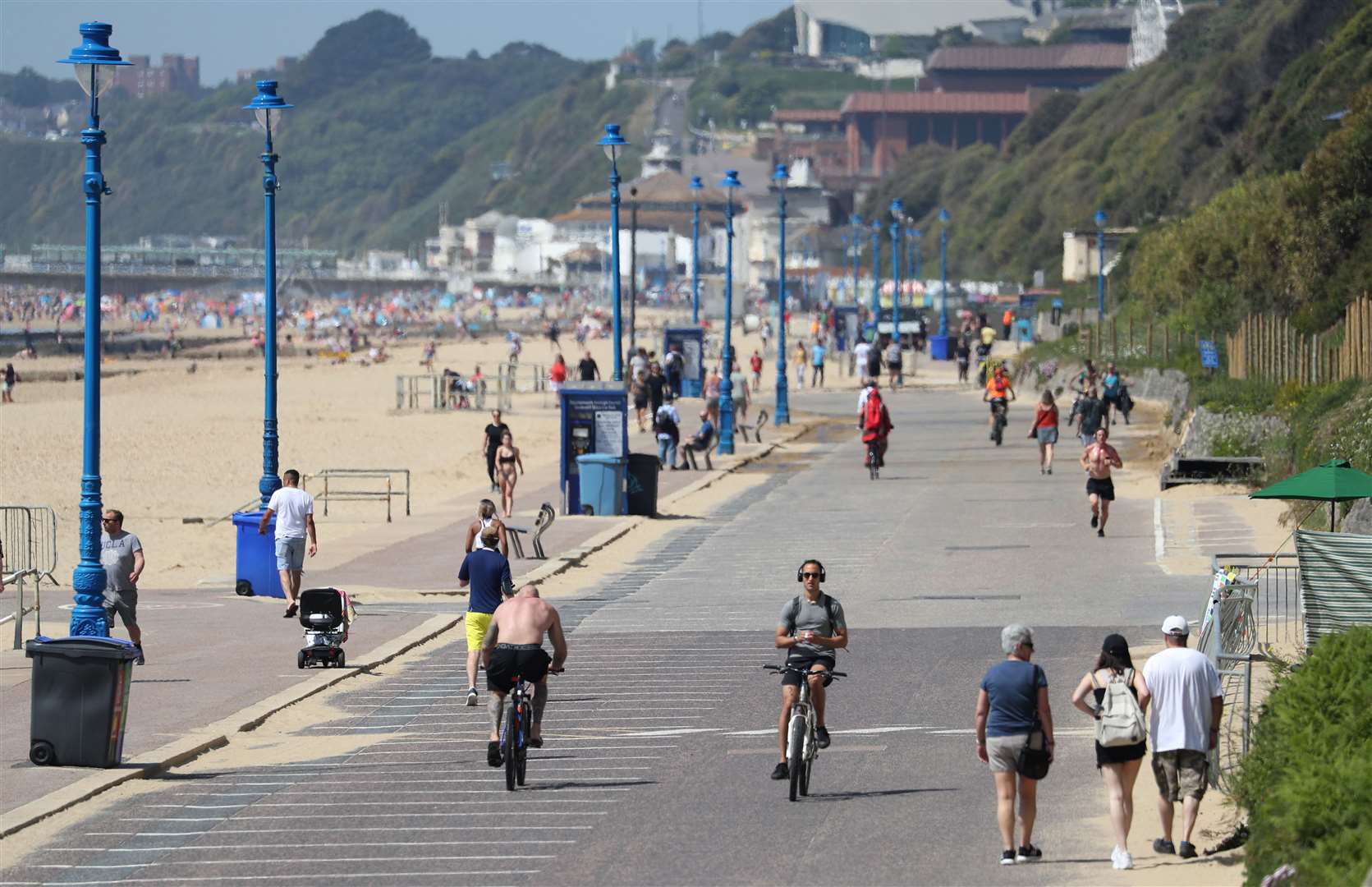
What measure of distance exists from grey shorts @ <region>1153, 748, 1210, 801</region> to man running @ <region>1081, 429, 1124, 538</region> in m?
16.4

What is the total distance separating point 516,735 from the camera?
44.4 ft

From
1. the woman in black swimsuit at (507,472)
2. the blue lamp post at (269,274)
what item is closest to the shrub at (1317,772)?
the blue lamp post at (269,274)

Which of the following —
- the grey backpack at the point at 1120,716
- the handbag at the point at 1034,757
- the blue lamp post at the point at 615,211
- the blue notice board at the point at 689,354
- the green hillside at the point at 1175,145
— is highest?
the green hillside at the point at 1175,145

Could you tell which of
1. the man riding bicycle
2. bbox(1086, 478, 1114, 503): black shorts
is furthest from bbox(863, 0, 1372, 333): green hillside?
bbox(1086, 478, 1114, 503): black shorts

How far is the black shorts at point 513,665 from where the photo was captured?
14.0m

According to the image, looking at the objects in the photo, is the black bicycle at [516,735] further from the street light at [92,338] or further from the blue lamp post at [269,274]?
the blue lamp post at [269,274]

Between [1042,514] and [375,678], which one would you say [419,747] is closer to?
[375,678]

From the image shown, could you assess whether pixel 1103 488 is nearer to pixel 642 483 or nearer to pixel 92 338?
pixel 642 483

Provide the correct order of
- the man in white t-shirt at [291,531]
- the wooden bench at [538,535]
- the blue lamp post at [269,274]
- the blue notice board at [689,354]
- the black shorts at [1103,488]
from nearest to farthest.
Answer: the man in white t-shirt at [291,531] < the blue lamp post at [269,274] < the wooden bench at [538,535] < the black shorts at [1103,488] < the blue notice board at [689,354]

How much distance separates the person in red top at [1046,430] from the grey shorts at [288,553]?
17961 millimetres

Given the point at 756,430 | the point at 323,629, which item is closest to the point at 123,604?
the point at 323,629

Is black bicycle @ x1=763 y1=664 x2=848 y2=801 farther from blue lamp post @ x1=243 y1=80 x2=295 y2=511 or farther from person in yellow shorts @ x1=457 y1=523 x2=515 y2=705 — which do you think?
blue lamp post @ x1=243 y1=80 x2=295 y2=511

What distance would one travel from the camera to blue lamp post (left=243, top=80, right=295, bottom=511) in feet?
84.3

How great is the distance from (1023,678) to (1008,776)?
52cm
